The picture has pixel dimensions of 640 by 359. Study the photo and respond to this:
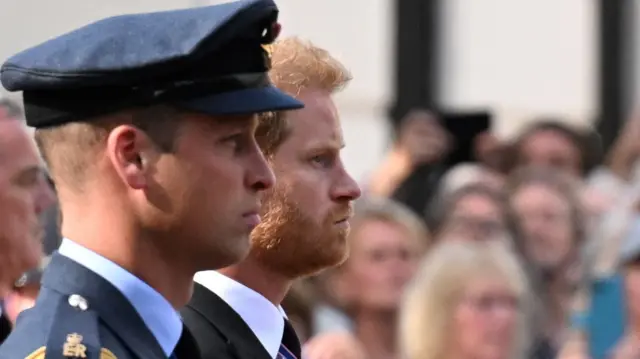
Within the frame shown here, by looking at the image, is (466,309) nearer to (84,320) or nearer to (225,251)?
(225,251)

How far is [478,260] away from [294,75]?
7.64 ft

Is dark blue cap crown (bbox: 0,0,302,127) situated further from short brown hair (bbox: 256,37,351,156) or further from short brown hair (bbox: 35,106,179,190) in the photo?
short brown hair (bbox: 256,37,351,156)

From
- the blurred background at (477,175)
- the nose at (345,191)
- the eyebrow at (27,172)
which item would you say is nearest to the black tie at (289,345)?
the nose at (345,191)

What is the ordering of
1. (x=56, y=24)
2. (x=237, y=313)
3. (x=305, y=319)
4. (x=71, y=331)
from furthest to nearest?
(x=56, y=24) → (x=305, y=319) → (x=237, y=313) → (x=71, y=331)

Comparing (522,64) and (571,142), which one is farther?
(522,64)

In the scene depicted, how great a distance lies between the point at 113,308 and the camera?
2.05m

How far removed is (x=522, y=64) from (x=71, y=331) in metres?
7.57

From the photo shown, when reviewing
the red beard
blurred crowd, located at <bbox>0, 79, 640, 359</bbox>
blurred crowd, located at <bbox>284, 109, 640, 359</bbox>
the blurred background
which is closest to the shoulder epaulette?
the red beard

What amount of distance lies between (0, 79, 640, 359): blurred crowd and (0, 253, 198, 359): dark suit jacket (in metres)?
1.23

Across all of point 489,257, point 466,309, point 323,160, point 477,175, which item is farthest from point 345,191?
point 477,175

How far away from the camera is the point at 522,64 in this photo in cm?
940

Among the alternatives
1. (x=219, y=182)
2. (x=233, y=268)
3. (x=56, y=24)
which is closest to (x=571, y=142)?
(x=56, y=24)

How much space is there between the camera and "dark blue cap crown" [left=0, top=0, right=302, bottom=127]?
205 cm

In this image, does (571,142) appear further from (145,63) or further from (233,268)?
(145,63)
